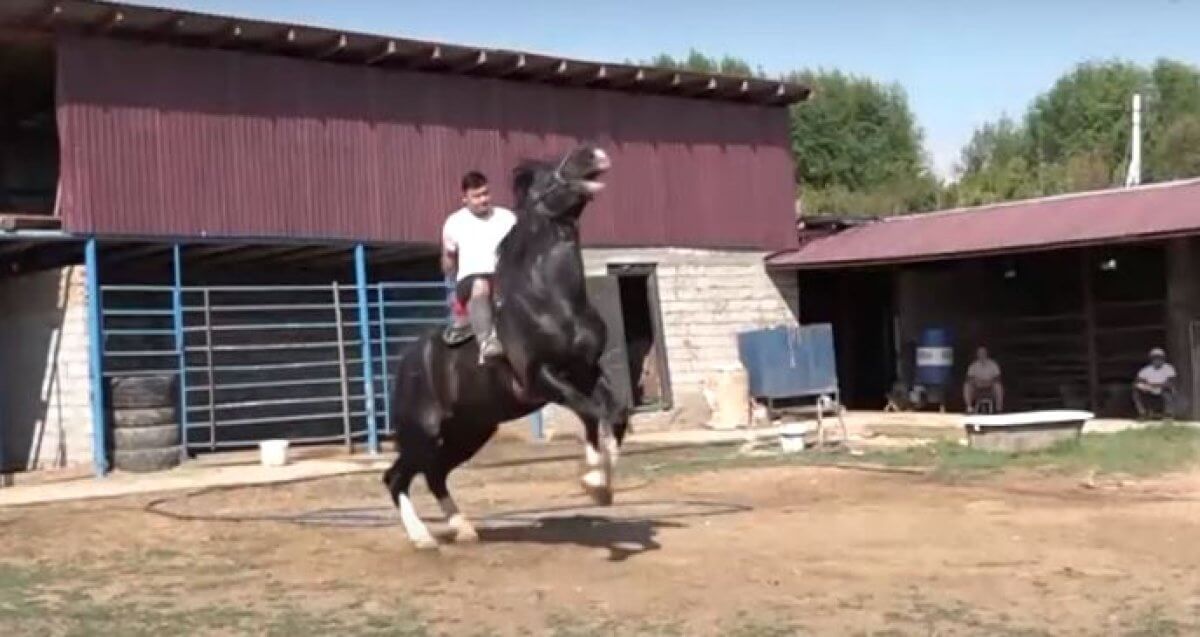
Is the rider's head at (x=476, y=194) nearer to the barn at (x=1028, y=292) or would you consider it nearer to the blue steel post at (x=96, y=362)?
the blue steel post at (x=96, y=362)

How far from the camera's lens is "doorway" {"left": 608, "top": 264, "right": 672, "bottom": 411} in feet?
89.4

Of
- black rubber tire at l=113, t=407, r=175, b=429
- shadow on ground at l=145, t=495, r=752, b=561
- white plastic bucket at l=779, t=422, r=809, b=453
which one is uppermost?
black rubber tire at l=113, t=407, r=175, b=429

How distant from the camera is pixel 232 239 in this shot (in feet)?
73.9

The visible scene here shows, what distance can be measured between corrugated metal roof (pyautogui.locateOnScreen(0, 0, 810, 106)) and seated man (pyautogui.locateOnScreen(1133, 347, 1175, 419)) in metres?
8.54

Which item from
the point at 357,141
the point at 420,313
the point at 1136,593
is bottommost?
the point at 1136,593

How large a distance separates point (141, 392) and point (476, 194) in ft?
40.4

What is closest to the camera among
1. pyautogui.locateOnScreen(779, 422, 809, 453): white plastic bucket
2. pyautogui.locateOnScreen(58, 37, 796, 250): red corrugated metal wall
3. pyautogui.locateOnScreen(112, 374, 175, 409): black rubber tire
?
pyautogui.locateOnScreen(779, 422, 809, 453): white plastic bucket

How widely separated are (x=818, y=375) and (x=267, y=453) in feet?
27.9

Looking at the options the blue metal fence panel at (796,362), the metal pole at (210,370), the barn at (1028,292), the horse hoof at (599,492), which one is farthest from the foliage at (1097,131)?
the horse hoof at (599,492)

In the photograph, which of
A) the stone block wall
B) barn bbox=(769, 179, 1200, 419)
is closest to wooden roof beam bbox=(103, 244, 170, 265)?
the stone block wall

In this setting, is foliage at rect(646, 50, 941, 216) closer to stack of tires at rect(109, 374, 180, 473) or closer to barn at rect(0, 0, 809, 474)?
barn at rect(0, 0, 809, 474)

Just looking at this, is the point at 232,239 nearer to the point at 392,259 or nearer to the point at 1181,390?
the point at 392,259

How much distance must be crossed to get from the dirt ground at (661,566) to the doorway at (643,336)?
12673 millimetres

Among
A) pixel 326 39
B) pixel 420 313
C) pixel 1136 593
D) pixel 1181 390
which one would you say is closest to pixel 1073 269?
pixel 1181 390
